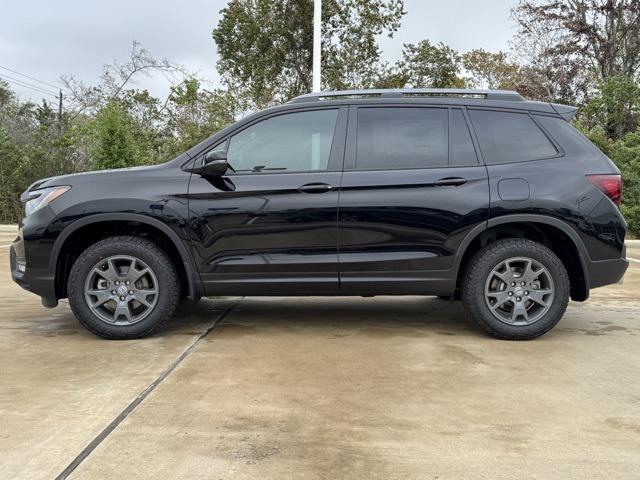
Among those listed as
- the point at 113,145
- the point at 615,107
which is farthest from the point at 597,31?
the point at 113,145

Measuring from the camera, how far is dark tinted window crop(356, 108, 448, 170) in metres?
5.05

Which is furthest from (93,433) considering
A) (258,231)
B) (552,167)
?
(552,167)

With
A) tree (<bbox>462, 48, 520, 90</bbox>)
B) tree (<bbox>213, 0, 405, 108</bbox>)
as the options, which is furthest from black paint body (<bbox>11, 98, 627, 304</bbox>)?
tree (<bbox>462, 48, 520, 90</bbox>)

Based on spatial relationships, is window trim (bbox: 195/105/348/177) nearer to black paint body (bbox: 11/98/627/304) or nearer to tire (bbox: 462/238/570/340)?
black paint body (bbox: 11/98/627/304)

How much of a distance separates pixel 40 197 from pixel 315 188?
212 centimetres

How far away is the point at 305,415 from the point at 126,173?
2.55m

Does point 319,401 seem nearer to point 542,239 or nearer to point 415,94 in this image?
point 542,239

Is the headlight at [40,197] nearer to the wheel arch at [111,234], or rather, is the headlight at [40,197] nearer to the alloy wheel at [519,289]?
the wheel arch at [111,234]

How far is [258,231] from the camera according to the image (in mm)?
4934

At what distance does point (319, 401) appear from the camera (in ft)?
11.8

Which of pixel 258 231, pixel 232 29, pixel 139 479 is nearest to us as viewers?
pixel 139 479

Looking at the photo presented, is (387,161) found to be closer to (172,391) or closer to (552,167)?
(552,167)

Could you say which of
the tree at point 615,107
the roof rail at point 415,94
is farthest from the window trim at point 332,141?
the tree at point 615,107

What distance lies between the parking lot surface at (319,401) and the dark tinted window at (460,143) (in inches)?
54.3
